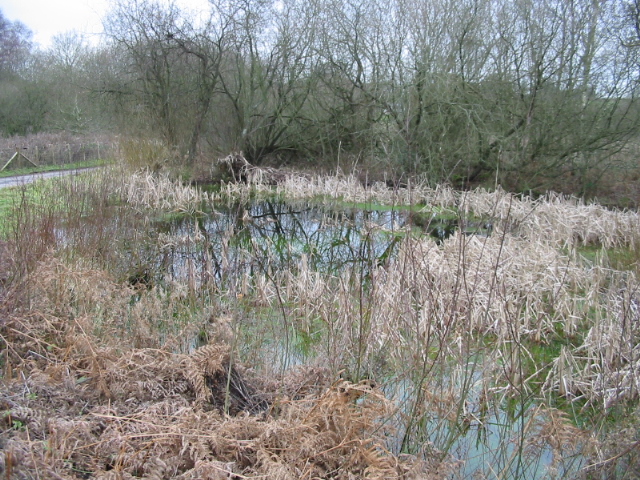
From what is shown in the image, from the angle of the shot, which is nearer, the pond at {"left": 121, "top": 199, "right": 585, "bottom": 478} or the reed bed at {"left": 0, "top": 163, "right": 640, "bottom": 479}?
the reed bed at {"left": 0, "top": 163, "right": 640, "bottom": 479}

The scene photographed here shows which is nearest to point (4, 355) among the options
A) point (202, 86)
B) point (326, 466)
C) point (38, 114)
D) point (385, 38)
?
point (326, 466)

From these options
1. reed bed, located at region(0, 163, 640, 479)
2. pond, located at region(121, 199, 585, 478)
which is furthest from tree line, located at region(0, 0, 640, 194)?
reed bed, located at region(0, 163, 640, 479)

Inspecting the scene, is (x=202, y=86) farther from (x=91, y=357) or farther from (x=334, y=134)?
(x=91, y=357)

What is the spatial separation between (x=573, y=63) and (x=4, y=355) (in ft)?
42.7

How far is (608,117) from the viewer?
12445 mm

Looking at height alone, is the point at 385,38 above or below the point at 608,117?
above

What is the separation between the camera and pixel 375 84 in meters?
14.5

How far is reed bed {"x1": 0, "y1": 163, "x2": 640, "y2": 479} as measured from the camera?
245 centimetres

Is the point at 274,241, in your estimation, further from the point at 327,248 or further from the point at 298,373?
the point at 298,373

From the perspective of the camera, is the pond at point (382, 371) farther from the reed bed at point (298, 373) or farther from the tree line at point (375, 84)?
the tree line at point (375, 84)

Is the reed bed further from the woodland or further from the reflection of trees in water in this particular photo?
the reflection of trees in water

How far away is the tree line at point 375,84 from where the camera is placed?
12289 mm

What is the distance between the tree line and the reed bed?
5.77 meters

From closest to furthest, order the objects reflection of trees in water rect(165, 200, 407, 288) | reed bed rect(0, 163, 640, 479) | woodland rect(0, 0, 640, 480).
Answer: reed bed rect(0, 163, 640, 479) < woodland rect(0, 0, 640, 480) < reflection of trees in water rect(165, 200, 407, 288)
